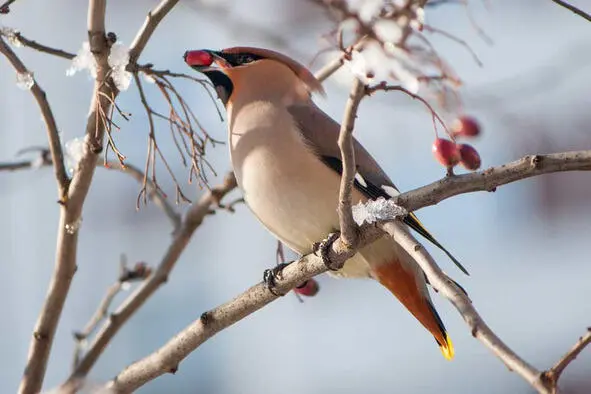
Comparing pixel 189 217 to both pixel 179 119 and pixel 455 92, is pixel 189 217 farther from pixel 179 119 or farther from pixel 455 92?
pixel 455 92

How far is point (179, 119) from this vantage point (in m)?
2.57

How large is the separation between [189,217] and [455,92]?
95 centimetres

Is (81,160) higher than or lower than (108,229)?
lower

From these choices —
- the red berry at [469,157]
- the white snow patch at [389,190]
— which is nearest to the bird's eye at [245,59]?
the white snow patch at [389,190]

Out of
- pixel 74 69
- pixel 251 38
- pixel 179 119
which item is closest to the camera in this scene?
pixel 74 69

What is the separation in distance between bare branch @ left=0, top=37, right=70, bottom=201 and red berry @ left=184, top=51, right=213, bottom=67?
0.71 metres

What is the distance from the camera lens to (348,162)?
1.93 meters

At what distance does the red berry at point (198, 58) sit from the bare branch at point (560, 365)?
1.73 m

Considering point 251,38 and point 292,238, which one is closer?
point 292,238

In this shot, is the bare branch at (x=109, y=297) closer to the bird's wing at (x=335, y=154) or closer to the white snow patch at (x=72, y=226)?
the white snow patch at (x=72, y=226)

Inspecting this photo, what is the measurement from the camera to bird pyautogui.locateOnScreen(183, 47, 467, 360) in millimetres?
2908

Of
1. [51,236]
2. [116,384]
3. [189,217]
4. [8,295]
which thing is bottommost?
[116,384]

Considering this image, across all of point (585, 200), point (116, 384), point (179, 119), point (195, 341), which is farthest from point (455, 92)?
point (585, 200)

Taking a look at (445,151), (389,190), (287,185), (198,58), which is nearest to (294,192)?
(287,185)
